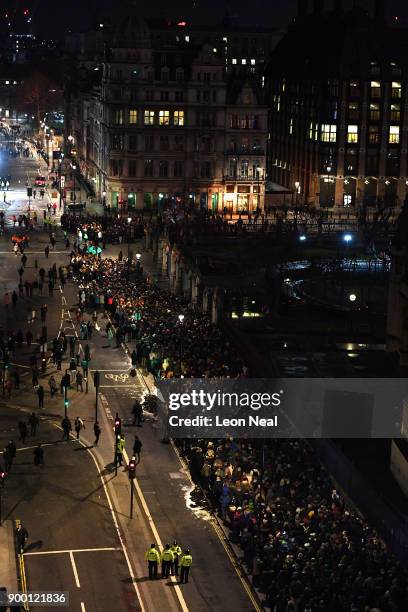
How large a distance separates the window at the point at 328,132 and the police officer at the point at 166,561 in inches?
3718

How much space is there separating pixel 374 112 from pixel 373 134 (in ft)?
7.34

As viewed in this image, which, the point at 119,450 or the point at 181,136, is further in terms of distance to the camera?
the point at 181,136

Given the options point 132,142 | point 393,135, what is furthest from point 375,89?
point 132,142

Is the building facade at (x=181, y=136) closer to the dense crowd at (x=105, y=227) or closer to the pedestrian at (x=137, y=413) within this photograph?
the dense crowd at (x=105, y=227)

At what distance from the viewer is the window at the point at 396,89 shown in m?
123

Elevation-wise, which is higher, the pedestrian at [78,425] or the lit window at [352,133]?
the lit window at [352,133]

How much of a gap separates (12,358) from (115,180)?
190 ft

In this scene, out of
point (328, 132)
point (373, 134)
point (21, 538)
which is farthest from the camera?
point (373, 134)

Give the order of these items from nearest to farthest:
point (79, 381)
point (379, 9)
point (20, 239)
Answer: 1. point (79, 381)
2. point (20, 239)
3. point (379, 9)

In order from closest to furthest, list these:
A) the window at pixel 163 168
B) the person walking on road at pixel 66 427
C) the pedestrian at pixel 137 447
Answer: the pedestrian at pixel 137 447 → the person walking on road at pixel 66 427 → the window at pixel 163 168

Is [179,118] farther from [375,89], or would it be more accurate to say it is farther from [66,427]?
[66,427]

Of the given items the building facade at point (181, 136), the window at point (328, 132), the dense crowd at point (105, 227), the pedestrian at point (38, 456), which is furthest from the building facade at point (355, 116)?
→ the pedestrian at point (38, 456)

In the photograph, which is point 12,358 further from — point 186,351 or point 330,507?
point 330,507

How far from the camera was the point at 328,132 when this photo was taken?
124125 millimetres
